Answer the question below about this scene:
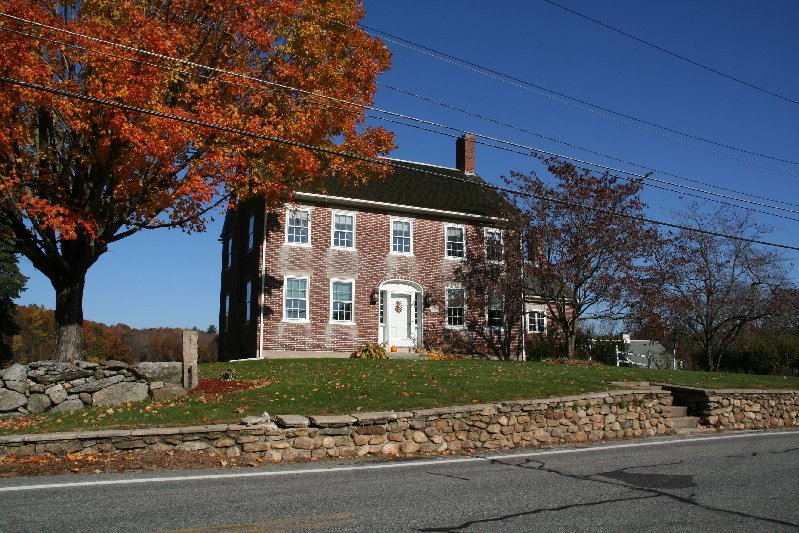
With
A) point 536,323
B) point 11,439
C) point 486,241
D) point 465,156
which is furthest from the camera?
point 465,156

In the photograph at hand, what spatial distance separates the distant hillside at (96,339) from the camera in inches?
1949

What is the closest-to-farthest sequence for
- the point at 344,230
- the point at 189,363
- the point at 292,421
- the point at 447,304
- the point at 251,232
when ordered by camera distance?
the point at 292,421, the point at 189,363, the point at 344,230, the point at 251,232, the point at 447,304

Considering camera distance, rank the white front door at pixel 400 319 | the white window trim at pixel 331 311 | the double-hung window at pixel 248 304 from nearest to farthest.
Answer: the white window trim at pixel 331 311 → the double-hung window at pixel 248 304 → the white front door at pixel 400 319

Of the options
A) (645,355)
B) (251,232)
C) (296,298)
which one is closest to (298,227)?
(251,232)

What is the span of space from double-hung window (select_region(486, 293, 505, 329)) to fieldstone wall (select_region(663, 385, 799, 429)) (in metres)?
11.2

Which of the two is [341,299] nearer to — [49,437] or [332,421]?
[332,421]

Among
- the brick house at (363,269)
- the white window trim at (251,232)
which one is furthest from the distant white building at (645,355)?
the white window trim at (251,232)

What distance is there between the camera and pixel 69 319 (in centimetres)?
1557

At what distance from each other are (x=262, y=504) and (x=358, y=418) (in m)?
4.13

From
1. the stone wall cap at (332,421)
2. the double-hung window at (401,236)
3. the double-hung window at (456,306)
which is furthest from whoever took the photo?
the double-hung window at (456,306)

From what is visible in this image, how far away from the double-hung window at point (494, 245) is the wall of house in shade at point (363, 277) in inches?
12.1

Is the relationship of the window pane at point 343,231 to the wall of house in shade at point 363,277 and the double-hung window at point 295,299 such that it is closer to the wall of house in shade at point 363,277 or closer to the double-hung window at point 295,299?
the wall of house in shade at point 363,277

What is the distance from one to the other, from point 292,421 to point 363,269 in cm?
1583

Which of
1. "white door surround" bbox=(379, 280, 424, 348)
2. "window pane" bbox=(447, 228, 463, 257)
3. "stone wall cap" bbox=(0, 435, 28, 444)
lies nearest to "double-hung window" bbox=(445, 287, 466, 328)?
"white door surround" bbox=(379, 280, 424, 348)
